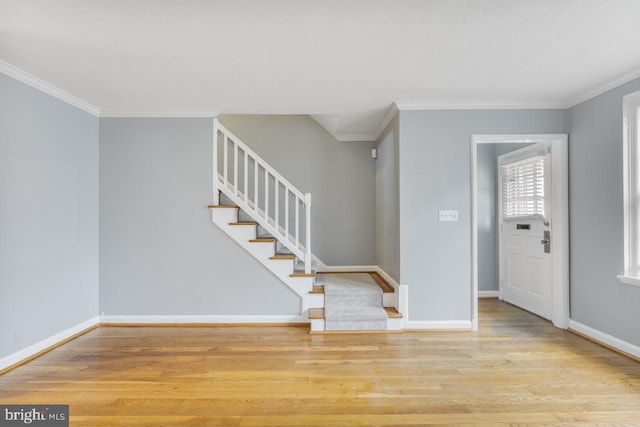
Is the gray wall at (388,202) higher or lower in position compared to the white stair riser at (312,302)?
higher

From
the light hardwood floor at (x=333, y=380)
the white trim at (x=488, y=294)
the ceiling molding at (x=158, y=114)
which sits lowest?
the light hardwood floor at (x=333, y=380)

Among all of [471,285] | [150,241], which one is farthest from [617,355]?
[150,241]

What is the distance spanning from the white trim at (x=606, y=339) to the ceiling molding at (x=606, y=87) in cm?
232

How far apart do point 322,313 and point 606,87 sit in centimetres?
357

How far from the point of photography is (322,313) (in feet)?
11.4

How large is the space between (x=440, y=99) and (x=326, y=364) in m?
2.85

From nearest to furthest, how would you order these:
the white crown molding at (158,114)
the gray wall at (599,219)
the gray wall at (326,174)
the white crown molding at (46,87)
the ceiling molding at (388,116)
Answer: the white crown molding at (46,87)
the gray wall at (599,219)
the ceiling molding at (388,116)
the white crown molding at (158,114)
the gray wall at (326,174)

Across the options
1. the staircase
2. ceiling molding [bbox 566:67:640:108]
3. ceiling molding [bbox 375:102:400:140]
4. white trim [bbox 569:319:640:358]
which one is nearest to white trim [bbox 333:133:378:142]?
ceiling molding [bbox 375:102:400:140]

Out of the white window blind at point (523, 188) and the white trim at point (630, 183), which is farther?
the white window blind at point (523, 188)

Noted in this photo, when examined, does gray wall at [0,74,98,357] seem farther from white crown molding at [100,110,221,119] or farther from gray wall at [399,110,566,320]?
gray wall at [399,110,566,320]

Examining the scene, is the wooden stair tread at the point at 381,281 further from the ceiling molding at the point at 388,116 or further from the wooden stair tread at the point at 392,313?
the ceiling molding at the point at 388,116

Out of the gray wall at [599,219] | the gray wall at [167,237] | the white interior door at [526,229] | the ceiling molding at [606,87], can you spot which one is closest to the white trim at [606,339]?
the gray wall at [599,219]

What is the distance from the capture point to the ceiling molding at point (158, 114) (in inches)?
141

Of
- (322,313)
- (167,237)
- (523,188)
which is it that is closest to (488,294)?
(523,188)
